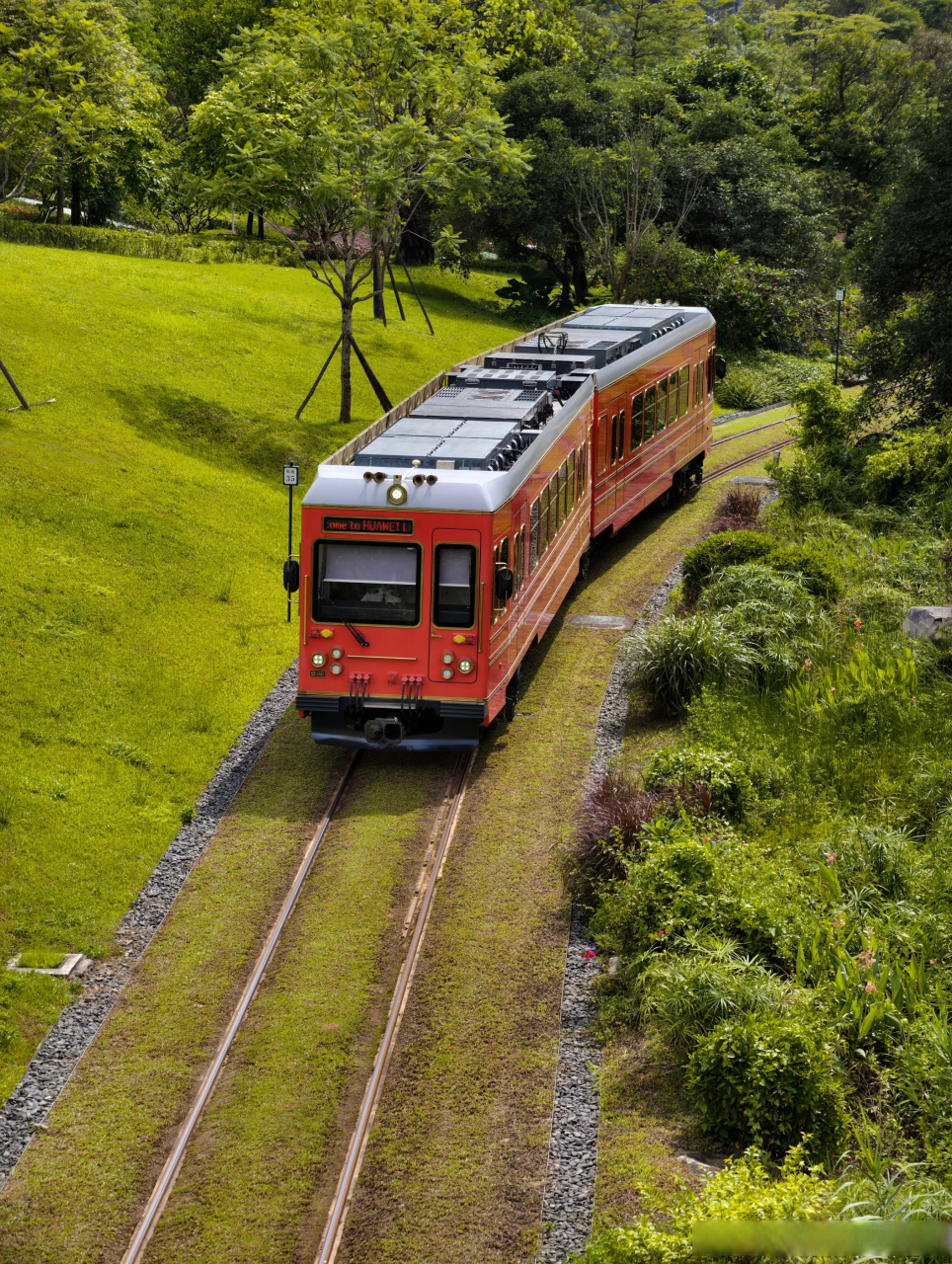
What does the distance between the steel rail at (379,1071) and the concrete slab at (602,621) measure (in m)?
A: 6.95

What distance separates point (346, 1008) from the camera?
37.0 feet

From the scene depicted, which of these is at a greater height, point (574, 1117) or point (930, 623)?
point (930, 623)

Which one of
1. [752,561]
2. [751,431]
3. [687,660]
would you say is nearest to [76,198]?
[751,431]

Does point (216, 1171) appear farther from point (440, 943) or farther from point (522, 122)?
point (522, 122)

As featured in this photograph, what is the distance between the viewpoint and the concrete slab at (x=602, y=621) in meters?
21.6

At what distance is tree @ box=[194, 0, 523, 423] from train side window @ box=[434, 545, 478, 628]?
14.2 metres

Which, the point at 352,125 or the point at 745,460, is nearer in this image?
the point at 352,125

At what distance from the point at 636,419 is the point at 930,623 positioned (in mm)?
9496

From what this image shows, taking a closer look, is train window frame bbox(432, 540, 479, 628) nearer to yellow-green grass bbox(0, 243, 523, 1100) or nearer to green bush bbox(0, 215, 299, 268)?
yellow-green grass bbox(0, 243, 523, 1100)

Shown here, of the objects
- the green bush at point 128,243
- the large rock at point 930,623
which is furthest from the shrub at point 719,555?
the green bush at point 128,243

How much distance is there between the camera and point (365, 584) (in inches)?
619

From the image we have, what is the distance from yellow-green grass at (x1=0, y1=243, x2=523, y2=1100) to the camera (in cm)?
1384

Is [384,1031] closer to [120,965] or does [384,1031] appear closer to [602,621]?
[120,965]

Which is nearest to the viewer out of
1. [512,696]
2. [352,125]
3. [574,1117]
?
[574,1117]
